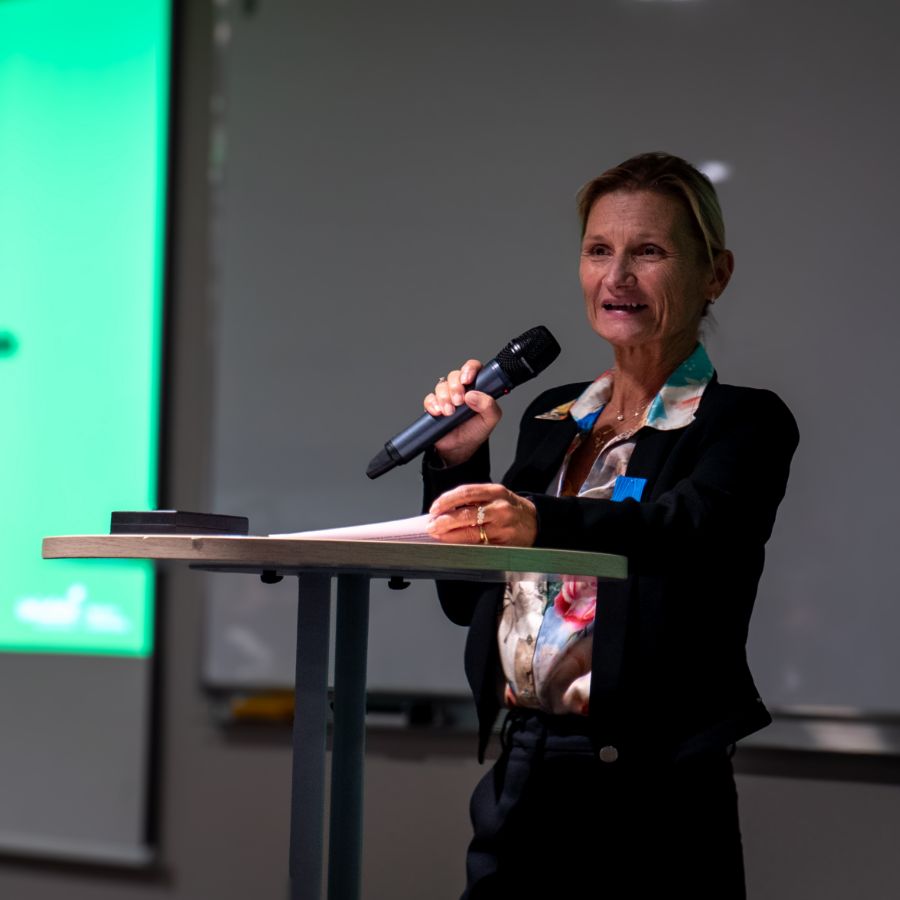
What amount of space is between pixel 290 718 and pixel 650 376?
5.14ft

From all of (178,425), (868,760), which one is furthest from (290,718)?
(868,760)

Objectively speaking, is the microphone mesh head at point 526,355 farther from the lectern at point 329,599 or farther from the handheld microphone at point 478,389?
the lectern at point 329,599

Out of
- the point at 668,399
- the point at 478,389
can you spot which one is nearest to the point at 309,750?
the point at 478,389

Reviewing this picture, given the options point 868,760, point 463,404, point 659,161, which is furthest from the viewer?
point 868,760

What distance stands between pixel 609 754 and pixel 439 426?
1.56 ft

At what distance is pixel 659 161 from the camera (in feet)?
5.65

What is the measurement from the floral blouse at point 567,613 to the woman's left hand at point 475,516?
347 millimetres

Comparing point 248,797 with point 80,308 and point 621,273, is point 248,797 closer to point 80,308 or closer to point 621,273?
point 80,308

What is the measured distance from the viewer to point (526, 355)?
159 cm

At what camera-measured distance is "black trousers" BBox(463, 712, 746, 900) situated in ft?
5.06

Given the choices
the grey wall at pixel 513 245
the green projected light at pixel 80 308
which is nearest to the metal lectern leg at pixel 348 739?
the grey wall at pixel 513 245

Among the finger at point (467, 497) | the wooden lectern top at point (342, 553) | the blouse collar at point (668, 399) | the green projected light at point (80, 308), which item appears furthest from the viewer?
the green projected light at point (80, 308)

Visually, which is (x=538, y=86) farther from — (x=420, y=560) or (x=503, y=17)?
(x=420, y=560)

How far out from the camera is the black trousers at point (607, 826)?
154 cm
